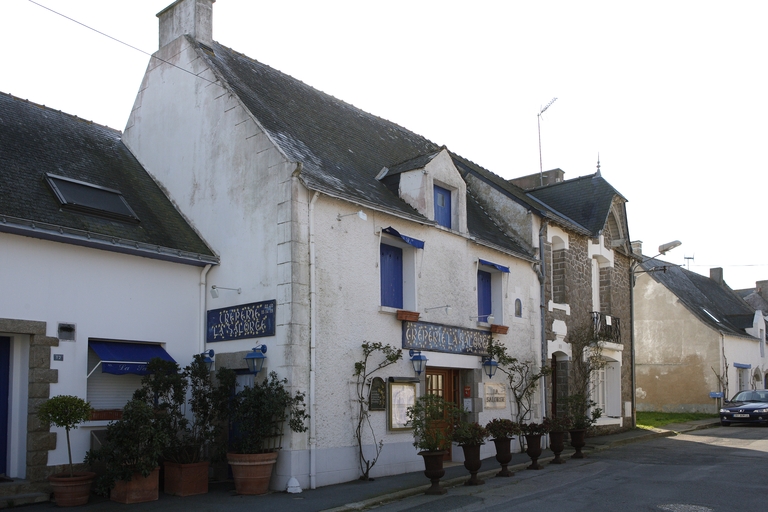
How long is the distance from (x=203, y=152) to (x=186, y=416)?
4784 mm

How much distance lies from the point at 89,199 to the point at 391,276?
17.7ft

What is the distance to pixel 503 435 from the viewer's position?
487 inches

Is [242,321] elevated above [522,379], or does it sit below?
above

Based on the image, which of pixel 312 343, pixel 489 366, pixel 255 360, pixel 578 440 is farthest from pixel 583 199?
pixel 255 360

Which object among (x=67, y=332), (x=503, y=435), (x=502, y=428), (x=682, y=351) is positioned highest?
(x=67, y=332)

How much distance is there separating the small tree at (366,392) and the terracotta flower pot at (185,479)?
2.54 m

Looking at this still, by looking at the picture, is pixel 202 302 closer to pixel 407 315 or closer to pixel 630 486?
pixel 407 315

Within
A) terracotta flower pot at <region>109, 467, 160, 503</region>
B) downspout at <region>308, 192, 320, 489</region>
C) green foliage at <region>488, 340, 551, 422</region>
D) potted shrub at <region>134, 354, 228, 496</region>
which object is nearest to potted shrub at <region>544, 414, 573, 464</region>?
green foliage at <region>488, 340, 551, 422</region>

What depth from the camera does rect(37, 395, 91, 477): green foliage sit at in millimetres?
9461

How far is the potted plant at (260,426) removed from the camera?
34.4 feet

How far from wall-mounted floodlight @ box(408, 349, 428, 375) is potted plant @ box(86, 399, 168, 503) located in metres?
4.78

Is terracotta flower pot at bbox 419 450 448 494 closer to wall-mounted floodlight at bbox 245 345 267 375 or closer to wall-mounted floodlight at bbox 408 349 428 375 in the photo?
wall-mounted floodlight at bbox 408 349 428 375

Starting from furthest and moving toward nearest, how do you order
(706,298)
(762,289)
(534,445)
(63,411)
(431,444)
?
1. (762,289)
2. (706,298)
3. (534,445)
4. (431,444)
5. (63,411)

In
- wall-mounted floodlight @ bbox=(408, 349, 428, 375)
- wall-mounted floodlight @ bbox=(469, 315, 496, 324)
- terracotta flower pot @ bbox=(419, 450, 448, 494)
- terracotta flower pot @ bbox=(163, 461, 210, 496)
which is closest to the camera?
terracotta flower pot @ bbox=(163, 461, 210, 496)
